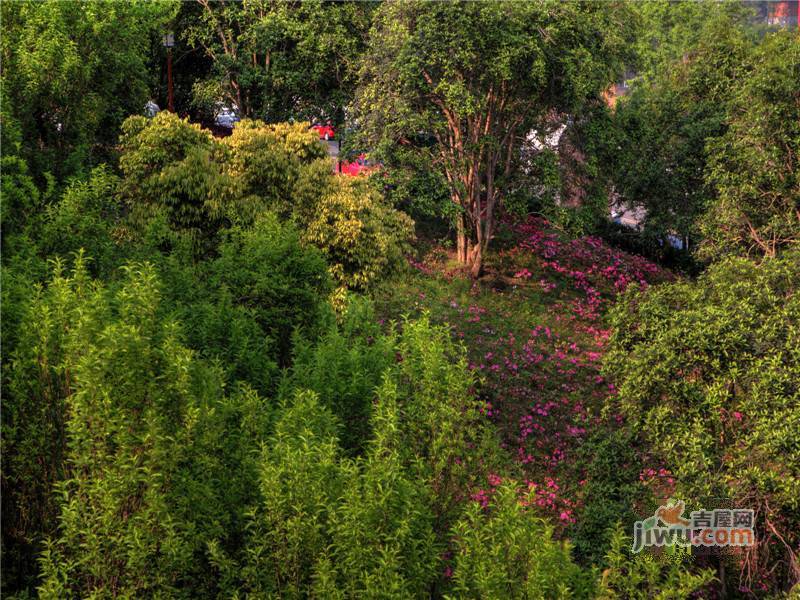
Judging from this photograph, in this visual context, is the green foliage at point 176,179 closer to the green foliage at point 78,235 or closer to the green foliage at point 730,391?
the green foliage at point 78,235

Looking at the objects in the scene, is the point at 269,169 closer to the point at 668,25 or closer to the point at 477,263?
the point at 477,263

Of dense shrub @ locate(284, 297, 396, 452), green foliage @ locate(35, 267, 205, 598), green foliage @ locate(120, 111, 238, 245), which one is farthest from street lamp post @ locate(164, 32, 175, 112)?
green foliage @ locate(35, 267, 205, 598)

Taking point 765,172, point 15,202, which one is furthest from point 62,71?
point 765,172

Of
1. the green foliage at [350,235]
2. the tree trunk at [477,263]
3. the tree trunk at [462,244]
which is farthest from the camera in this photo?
the tree trunk at [462,244]

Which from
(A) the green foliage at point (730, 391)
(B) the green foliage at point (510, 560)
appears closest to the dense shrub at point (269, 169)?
(A) the green foliage at point (730, 391)

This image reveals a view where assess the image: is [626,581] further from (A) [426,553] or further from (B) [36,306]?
(B) [36,306]

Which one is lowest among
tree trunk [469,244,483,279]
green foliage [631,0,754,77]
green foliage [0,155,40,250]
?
green foliage [0,155,40,250]

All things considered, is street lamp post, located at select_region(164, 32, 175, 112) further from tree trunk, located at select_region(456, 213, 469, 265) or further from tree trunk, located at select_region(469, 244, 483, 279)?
tree trunk, located at select_region(469, 244, 483, 279)
